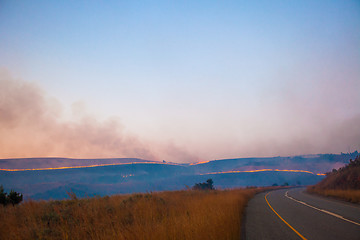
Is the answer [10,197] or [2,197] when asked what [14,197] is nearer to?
[10,197]

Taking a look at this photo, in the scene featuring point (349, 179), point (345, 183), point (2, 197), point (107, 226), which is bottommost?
point (345, 183)

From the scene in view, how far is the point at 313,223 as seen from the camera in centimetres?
932

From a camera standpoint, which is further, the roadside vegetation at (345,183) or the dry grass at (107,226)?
the roadside vegetation at (345,183)

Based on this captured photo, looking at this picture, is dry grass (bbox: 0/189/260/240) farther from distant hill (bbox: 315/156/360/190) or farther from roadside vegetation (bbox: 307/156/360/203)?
distant hill (bbox: 315/156/360/190)

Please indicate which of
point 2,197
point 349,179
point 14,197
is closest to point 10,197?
point 14,197

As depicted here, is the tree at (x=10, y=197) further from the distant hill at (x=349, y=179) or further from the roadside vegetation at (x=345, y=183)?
the distant hill at (x=349, y=179)

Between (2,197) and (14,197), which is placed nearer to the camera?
(2,197)

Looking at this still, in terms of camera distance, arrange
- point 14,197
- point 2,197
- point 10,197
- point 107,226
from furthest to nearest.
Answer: point 14,197, point 10,197, point 2,197, point 107,226

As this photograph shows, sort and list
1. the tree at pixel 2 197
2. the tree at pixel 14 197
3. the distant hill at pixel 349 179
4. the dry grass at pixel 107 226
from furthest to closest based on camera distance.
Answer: the distant hill at pixel 349 179, the tree at pixel 14 197, the tree at pixel 2 197, the dry grass at pixel 107 226

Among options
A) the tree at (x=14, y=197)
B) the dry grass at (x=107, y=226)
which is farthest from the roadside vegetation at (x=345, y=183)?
the tree at (x=14, y=197)

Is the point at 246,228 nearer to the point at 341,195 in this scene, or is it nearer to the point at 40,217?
the point at 40,217

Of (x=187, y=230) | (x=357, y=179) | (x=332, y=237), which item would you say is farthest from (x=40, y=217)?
(x=357, y=179)

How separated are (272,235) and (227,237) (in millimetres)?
2343

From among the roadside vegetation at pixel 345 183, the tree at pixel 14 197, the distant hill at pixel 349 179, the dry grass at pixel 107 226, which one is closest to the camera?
the dry grass at pixel 107 226
